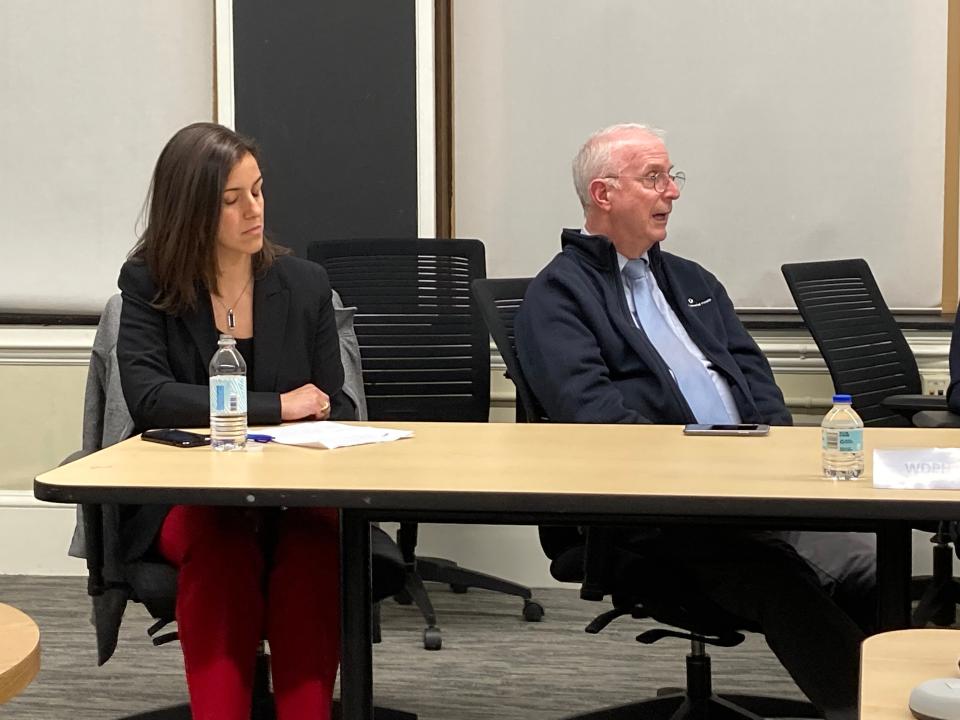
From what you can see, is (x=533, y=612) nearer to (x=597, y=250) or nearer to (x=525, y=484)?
(x=597, y=250)

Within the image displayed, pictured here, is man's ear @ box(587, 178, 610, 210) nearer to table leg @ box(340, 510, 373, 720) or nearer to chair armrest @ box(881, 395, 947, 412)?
chair armrest @ box(881, 395, 947, 412)

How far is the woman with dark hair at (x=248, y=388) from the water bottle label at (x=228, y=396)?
24 cm

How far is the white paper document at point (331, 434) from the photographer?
7.45ft

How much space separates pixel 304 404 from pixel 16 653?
140cm

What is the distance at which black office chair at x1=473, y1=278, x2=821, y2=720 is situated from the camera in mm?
2369

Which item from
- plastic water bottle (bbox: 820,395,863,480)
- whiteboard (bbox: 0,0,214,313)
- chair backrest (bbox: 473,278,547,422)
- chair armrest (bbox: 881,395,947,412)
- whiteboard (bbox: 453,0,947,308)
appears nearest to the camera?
plastic water bottle (bbox: 820,395,863,480)

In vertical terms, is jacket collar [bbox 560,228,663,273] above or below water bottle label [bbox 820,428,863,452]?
above

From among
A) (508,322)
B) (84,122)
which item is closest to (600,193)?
(508,322)

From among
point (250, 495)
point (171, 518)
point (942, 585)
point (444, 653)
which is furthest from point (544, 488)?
point (942, 585)

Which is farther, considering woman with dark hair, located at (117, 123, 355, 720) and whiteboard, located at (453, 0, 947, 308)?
whiteboard, located at (453, 0, 947, 308)

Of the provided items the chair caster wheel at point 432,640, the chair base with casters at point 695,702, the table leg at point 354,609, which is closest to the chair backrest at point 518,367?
the chair base with casters at point 695,702

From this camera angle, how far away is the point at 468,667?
3352 mm

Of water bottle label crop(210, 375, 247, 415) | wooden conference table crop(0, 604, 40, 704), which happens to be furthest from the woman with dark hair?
wooden conference table crop(0, 604, 40, 704)

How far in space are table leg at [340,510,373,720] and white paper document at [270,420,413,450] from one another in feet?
0.52
